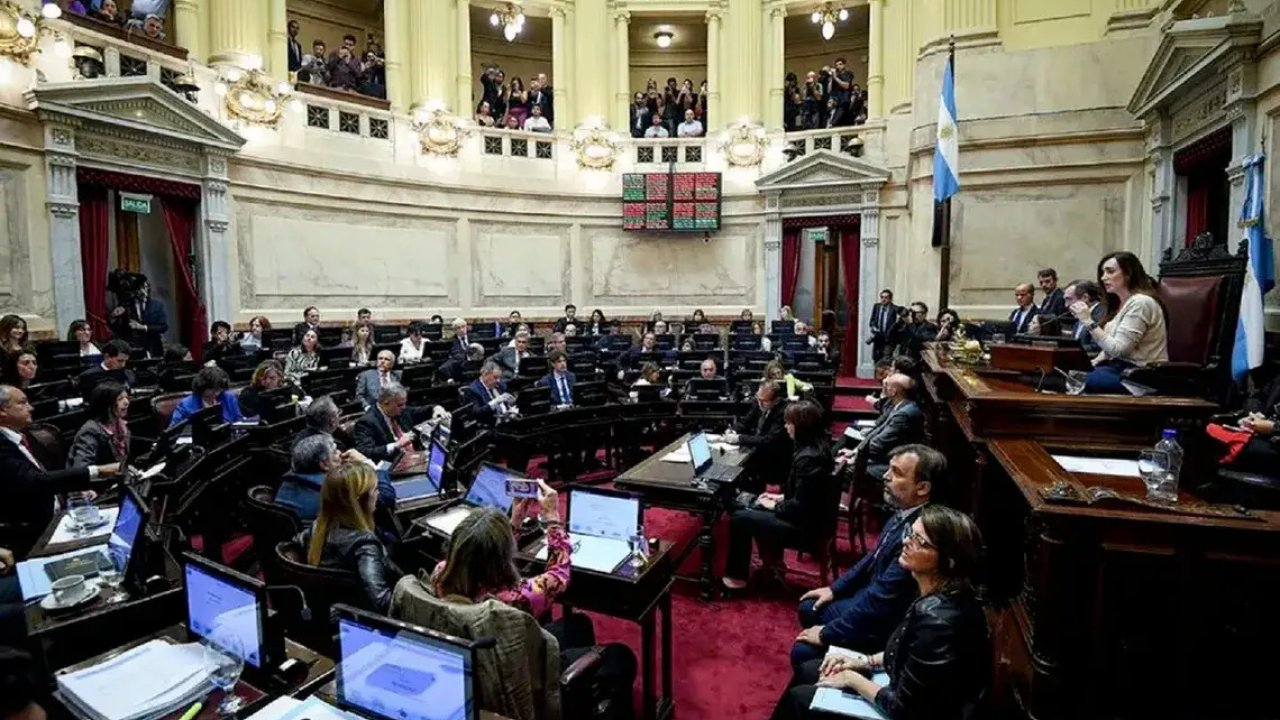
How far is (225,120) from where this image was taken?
35.2ft

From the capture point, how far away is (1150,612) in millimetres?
2324

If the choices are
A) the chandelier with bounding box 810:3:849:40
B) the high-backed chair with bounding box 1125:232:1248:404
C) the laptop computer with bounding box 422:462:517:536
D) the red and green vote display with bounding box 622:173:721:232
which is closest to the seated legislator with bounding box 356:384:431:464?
the laptop computer with bounding box 422:462:517:536

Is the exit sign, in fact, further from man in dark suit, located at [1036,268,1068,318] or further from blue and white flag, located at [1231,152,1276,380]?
blue and white flag, located at [1231,152,1276,380]

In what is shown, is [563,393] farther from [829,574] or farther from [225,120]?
[225,120]

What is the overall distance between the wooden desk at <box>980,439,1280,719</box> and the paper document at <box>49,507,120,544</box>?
151 inches

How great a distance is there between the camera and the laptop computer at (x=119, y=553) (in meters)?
2.63

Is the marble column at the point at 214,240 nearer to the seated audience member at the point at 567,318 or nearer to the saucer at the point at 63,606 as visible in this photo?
the seated audience member at the point at 567,318

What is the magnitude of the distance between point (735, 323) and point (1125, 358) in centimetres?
949

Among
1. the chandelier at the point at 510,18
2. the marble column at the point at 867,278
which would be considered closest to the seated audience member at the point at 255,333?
the chandelier at the point at 510,18

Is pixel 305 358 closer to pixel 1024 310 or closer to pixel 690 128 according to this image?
pixel 1024 310

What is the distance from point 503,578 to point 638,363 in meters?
7.73

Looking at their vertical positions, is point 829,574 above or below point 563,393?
below

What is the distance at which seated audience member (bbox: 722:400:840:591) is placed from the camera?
4281 millimetres

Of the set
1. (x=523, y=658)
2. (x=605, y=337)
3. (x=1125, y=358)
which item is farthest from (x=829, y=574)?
(x=605, y=337)
